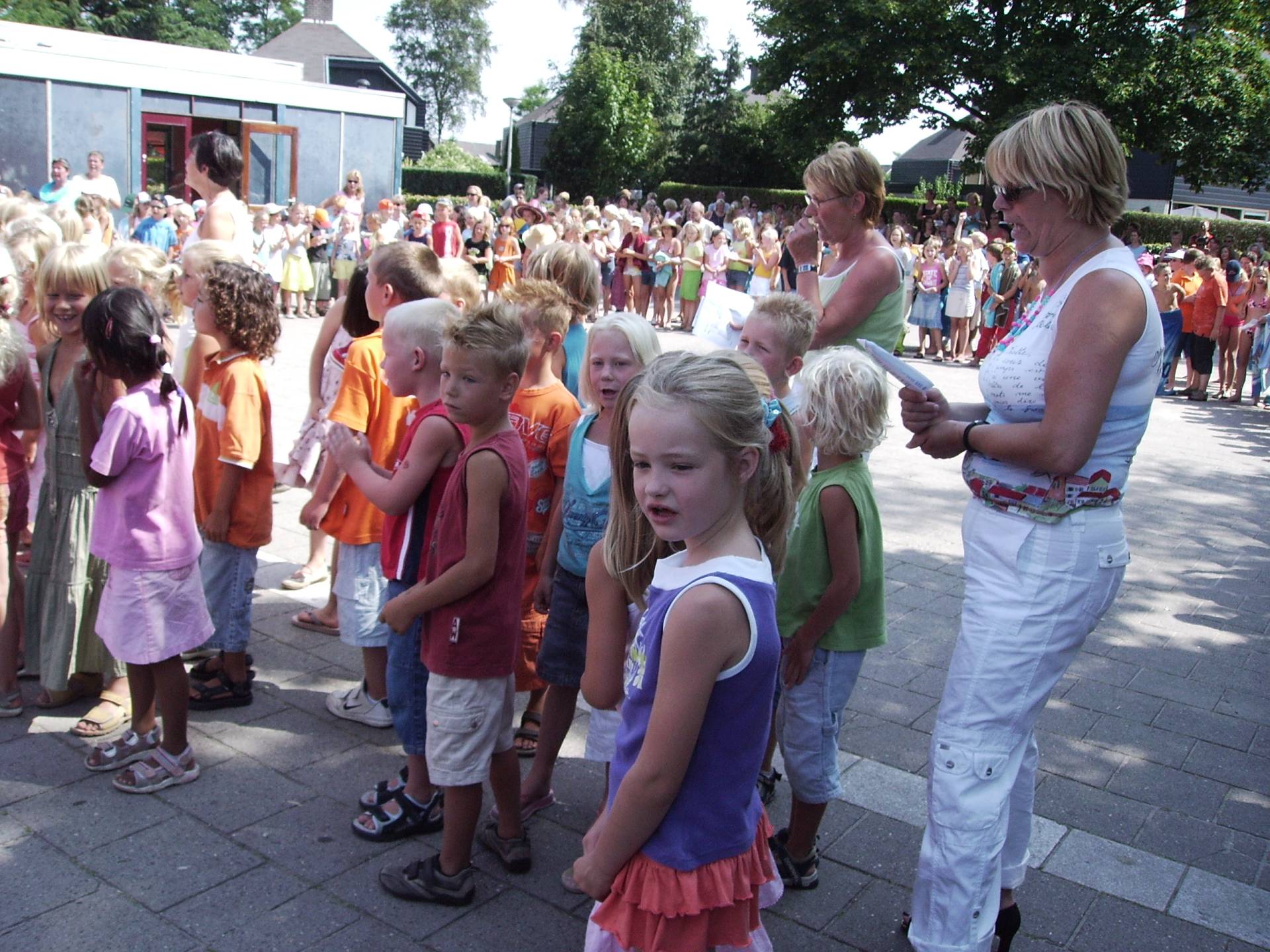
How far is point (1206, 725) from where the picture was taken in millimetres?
4488

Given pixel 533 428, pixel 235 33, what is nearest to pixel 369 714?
pixel 533 428

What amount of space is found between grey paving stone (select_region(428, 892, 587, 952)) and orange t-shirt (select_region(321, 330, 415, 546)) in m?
1.49

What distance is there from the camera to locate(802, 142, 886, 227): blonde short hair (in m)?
3.69

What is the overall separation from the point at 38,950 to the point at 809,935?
1.94 metres

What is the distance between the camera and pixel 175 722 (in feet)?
11.5

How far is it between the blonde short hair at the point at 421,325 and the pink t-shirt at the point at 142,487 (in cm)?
81

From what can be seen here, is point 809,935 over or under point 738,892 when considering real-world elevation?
under

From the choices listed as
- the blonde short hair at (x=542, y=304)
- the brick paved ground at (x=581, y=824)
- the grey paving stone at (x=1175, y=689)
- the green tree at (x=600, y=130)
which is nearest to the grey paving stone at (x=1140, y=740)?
the brick paved ground at (x=581, y=824)

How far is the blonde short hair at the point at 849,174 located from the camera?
12.1 feet

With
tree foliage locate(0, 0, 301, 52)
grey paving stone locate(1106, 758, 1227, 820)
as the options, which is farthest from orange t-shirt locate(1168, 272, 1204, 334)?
tree foliage locate(0, 0, 301, 52)

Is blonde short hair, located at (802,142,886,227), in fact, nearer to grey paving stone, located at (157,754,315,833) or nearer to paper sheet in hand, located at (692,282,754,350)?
paper sheet in hand, located at (692,282,754,350)

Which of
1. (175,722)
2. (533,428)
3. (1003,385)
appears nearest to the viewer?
(1003,385)

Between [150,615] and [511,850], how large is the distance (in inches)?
53.7

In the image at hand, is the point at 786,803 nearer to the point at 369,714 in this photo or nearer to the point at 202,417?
the point at 369,714
